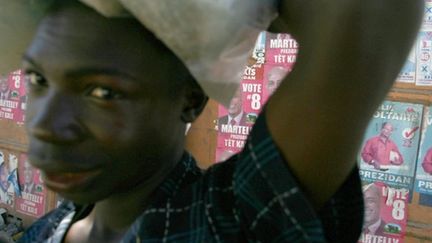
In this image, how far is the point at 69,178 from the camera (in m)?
0.70

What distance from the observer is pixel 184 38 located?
2.19ft

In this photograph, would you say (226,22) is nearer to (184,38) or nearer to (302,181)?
(184,38)

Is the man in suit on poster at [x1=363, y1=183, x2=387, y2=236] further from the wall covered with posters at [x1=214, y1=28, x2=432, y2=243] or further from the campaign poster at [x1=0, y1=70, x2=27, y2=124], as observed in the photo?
the campaign poster at [x1=0, y1=70, x2=27, y2=124]

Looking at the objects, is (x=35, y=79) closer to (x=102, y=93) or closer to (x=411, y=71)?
(x=102, y=93)

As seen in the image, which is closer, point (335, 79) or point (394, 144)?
point (335, 79)

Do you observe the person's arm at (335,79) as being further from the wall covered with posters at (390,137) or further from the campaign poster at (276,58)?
the campaign poster at (276,58)

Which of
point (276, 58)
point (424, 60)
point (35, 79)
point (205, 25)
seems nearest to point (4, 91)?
point (276, 58)

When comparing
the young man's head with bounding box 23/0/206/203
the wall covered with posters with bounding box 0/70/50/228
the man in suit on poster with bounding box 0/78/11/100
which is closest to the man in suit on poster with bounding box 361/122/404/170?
the young man's head with bounding box 23/0/206/203

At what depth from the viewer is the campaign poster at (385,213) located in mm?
1988

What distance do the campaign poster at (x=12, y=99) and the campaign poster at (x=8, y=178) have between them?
0.68 ft

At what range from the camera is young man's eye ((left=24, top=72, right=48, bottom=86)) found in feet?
2.39

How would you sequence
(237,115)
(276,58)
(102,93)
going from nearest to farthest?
1. (102,93)
2. (276,58)
3. (237,115)

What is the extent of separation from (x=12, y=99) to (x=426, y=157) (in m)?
2.12

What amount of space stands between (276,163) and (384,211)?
150cm
